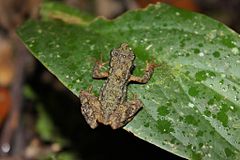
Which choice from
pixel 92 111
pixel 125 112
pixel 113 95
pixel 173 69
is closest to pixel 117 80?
pixel 113 95

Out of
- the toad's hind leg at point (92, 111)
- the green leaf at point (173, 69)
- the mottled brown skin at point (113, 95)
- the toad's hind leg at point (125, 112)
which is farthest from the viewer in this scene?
the toad's hind leg at point (92, 111)

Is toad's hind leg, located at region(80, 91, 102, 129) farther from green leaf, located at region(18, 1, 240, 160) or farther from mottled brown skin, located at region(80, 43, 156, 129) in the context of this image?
green leaf, located at region(18, 1, 240, 160)

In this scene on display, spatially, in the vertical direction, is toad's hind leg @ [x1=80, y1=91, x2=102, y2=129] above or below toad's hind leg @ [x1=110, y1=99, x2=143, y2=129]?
below

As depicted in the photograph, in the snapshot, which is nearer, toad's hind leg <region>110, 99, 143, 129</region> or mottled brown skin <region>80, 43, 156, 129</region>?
toad's hind leg <region>110, 99, 143, 129</region>

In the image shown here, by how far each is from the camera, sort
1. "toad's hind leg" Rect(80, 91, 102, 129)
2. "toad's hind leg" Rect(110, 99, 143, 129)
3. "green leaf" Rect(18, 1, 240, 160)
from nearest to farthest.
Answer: "green leaf" Rect(18, 1, 240, 160)
"toad's hind leg" Rect(110, 99, 143, 129)
"toad's hind leg" Rect(80, 91, 102, 129)

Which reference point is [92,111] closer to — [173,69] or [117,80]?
[117,80]

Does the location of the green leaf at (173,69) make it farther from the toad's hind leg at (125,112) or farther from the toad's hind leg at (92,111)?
the toad's hind leg at (92,111)

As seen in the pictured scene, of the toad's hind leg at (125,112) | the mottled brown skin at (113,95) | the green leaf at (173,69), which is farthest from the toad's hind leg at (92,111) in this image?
the green leaf at (173,69)

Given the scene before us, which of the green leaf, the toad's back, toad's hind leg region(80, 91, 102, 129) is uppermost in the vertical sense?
the green leaf

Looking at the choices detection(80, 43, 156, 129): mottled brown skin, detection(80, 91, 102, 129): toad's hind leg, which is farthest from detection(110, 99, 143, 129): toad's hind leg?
detection(80, 91, 102, 129): toad's hind leg

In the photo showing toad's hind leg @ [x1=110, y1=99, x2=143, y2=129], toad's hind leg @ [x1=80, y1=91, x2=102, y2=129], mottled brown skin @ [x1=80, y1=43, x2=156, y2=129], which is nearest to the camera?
toad's hind leg @ [x1=110, y1=99, x2=143, y2=129]
